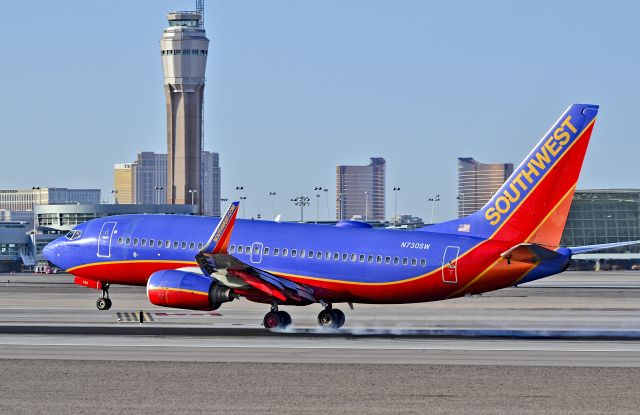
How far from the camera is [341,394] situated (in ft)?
98.4

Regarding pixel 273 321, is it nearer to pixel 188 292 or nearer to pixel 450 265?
pixel 188 292

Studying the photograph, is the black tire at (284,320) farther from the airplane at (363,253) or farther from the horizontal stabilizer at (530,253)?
the horizontal stabilizer at (530,253)

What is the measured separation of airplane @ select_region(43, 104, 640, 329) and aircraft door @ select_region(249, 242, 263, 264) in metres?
0.06

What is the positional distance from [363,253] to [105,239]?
478 inches

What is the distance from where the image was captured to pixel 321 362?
36562 millimetres

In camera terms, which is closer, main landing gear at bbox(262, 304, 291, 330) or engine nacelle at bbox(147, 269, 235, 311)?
engine nacelle at bbox(147, 269, 235, 311)

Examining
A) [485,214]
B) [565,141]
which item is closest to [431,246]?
[485,214]

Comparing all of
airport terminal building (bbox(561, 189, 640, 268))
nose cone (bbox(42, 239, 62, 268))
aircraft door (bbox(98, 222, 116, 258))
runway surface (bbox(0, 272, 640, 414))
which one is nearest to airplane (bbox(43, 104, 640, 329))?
aircraft door (bbox(98, 222, 116, 258))

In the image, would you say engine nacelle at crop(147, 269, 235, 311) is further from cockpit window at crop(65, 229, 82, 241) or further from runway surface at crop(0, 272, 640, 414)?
cockpit window at crop(65, 229, 82, 241)

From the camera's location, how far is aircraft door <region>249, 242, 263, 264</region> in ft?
165

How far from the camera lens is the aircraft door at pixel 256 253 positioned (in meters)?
50.3

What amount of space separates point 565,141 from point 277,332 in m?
13.5

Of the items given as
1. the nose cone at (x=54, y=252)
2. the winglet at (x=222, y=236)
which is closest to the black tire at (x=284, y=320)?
the winglet at (x=222, y=236)

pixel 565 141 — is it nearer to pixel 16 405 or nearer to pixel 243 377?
pixel 243 377
